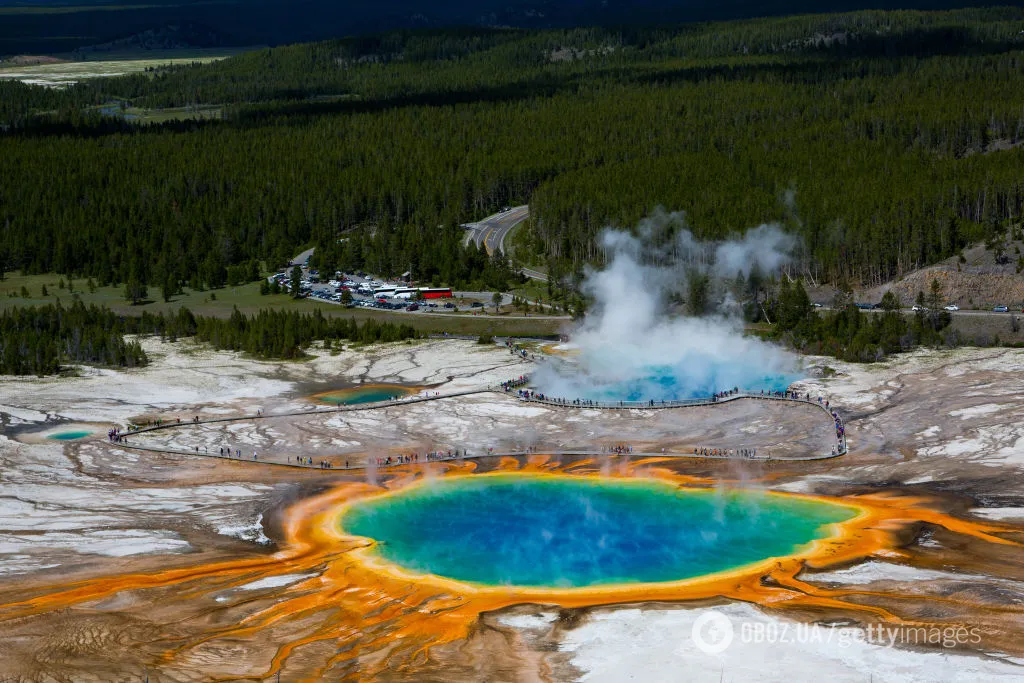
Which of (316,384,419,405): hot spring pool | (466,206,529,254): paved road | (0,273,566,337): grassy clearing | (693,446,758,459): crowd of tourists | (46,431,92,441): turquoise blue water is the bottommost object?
(693,446,758,459): crowd of tourists

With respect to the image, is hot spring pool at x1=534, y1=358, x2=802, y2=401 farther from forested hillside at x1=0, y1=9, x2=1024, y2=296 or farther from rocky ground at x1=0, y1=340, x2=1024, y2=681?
forested hillside at x1=0, y1=9, x2=1024, y2=296

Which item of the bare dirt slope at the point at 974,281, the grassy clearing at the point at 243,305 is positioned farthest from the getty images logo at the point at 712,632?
the bare dirt slope at the point at 974,281

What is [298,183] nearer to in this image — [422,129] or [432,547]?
[422,129]

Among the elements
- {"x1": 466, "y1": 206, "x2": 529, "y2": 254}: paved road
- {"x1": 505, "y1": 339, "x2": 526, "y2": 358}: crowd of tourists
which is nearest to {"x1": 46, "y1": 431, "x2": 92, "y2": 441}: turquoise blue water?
{"x1": 505, "y1": 339, "x2": 526, "y2": 358}: crowd of tourists
